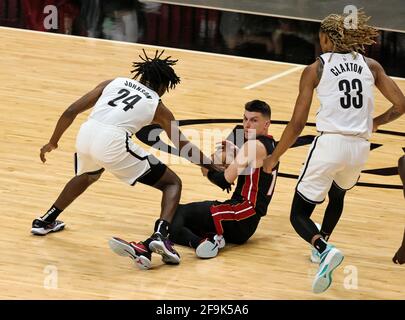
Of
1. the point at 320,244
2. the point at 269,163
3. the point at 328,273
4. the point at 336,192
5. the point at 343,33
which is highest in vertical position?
the point at 343,33

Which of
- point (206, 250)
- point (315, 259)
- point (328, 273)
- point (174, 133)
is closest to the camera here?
point (328, 273)

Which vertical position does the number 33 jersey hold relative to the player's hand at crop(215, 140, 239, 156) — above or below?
above

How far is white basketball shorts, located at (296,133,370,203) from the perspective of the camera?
6812 millimetres

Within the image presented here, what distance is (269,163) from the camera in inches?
272

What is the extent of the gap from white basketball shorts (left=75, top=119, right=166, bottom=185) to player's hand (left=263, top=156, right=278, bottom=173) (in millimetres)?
773

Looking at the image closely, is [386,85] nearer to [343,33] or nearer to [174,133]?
[343,33]

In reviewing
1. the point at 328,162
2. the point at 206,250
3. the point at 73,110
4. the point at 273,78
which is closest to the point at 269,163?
the point at 328,162

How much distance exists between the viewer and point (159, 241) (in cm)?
696

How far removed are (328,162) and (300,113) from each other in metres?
0.37

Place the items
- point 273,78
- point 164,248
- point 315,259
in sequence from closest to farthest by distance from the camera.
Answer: point 164,248, point 315,259, point 273,78

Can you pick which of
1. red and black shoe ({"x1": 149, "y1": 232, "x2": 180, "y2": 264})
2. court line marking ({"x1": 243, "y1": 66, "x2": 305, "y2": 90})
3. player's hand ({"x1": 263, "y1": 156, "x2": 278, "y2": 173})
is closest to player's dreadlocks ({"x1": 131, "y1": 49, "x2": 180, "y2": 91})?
player's hand ({"x1": 263, "y1": 156, "x2": 278, "y2": 173})

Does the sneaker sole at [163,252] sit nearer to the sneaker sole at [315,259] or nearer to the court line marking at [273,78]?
the sneaker sole at [315,259]

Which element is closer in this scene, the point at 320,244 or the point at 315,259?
the point at 320,244

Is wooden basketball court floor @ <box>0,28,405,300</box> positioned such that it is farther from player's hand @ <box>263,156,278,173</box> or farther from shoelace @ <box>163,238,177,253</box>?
player's hand @ <box>263,156,278,173</box>
